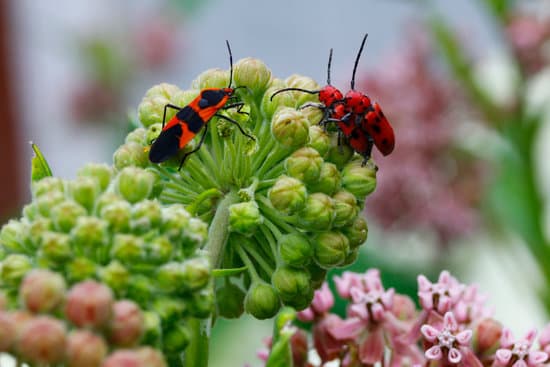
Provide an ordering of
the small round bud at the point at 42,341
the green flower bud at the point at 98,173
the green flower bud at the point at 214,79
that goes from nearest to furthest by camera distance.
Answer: the small round bud at the point at 42,341 → the green flower bud at the point at 98,173 → the green flower bud at the point at 214,79

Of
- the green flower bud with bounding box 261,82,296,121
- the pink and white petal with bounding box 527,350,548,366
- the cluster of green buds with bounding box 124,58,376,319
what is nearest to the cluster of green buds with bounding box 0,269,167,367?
the cluster of green buds with bounding box 124,58,376,319

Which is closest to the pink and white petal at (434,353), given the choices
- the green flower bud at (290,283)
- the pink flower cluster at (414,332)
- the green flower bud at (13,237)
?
the pink flower cluster at (414,332)

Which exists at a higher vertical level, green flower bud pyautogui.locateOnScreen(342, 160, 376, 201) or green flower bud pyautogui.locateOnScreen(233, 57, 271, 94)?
green flower bud pyautogui.locateOnScreen(233, 57, 271, 94)

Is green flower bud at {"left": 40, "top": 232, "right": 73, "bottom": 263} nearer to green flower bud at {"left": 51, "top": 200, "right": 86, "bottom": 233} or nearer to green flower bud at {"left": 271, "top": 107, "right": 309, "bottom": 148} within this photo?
green flower bud at {"left": 51, "top": 200, "right": 86, "bottom": 233}

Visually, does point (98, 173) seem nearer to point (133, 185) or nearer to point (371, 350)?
point (133, 185)

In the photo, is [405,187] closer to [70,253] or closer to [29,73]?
[70,253]

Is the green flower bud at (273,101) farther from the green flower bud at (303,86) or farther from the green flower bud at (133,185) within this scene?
the green flower bud at (133,185)
